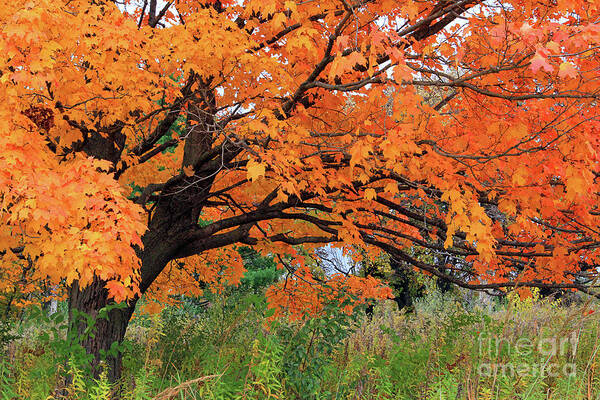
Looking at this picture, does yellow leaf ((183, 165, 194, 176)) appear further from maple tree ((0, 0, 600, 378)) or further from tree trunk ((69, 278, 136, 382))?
tree trunk ((69, 278, 136, 382))

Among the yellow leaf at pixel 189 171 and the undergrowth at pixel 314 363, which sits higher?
the yellow leaf at pixel 189 171

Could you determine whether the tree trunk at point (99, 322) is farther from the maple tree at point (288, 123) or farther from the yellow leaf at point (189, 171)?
the yellow leaf at point (189, 171)

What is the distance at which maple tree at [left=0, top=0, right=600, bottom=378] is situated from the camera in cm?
446

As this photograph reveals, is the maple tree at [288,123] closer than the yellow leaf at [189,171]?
Yes

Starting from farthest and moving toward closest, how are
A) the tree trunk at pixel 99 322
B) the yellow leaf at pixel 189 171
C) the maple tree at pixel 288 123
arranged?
1. the yellow leaf at pixel 189 171
2. the tree trunk at pixel 99 322
3. the maple tree at pixel 288 123

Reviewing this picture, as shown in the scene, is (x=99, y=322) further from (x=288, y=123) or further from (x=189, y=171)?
(x=288, y=123)

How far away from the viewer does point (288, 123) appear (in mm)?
6086

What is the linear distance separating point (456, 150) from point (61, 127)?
4.65 meters

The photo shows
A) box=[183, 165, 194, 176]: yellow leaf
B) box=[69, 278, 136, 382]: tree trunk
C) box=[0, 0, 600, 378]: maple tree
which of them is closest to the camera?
box=[0, 0, 600, 378]: maple tree

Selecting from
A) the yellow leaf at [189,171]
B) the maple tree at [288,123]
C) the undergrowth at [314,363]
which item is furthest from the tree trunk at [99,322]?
the yellow leaf at [189,171]

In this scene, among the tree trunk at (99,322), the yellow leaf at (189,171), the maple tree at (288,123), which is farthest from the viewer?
the yellow leaf at (189,171)

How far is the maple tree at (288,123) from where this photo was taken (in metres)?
4.46

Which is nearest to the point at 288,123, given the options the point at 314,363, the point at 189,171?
the point at 189,171

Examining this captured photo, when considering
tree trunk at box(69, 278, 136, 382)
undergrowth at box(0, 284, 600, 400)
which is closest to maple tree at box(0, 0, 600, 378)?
tree trunk at box(69, 278, 136, 382)
